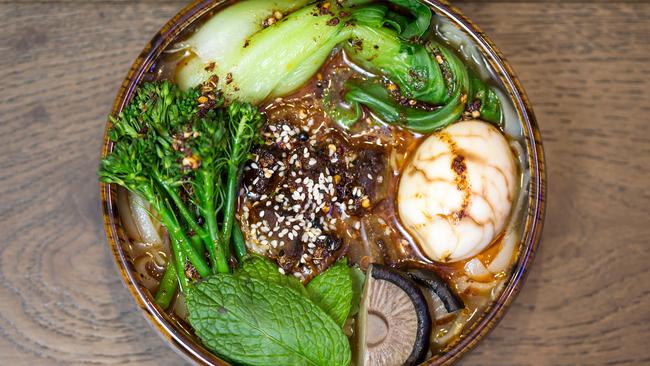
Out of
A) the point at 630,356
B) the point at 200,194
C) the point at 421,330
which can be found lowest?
the point at 630,356

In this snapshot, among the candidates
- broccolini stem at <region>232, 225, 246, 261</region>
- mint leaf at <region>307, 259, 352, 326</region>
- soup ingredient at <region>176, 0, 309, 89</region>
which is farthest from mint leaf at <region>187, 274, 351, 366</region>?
soup ingredient at <region>176, 0, 309, 89</region>

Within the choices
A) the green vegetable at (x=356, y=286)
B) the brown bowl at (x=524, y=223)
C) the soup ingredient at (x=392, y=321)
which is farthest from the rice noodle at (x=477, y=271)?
the green vegetable at (x=356, y=286)

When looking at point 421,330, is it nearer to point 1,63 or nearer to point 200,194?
point 200,194

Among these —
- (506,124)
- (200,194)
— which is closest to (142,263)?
(200,194)

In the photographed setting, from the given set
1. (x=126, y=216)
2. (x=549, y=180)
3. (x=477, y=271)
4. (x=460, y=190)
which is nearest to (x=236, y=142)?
(x=126, y=216)

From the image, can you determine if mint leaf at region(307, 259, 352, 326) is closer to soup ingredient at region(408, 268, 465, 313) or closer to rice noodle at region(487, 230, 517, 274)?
soup ingredient at region(408, 268, 465, 313)

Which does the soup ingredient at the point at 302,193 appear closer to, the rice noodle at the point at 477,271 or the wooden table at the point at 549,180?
the rice noodle at the point at 477,271

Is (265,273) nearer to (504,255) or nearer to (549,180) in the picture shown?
(504,255)
